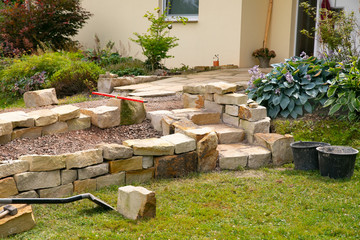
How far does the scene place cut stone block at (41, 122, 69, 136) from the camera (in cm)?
497

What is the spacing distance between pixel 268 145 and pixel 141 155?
1599mm

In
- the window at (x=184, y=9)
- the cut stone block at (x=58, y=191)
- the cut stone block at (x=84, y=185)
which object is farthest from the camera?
the window at (x=184, y=9)

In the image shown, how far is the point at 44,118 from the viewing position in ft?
15.9

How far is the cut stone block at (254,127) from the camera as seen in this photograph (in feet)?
18.1

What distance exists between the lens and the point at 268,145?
5246mm

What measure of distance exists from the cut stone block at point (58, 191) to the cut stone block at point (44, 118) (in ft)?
3.36

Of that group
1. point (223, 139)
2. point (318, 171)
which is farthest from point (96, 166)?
point (318, 171)

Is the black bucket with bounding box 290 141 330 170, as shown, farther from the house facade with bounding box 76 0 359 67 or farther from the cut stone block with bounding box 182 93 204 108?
the house facade with bounding box 76 0 359 67

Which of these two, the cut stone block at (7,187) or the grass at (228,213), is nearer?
the grass at (228,213)

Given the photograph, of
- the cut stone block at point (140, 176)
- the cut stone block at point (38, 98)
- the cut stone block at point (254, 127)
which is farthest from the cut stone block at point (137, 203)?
the cut stone block at point (38, 98)

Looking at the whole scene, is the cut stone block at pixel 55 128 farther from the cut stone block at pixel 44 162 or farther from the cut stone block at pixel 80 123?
the cut stone block at pixel 44 162

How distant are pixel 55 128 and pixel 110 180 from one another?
1106 mm

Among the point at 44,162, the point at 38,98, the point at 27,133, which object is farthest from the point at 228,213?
the point at 38,98

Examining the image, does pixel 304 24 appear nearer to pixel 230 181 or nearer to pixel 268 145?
pixel 268 145
